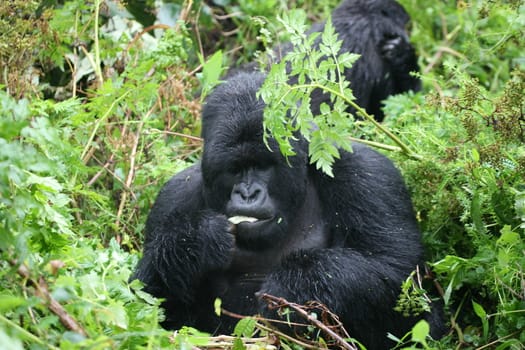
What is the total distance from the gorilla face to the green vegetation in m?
0.36

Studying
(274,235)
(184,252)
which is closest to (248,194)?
(274,235)

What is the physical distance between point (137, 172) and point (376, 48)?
2.51 meters

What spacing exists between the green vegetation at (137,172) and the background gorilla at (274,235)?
179 millimetres

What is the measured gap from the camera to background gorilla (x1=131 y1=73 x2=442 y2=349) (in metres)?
3.88

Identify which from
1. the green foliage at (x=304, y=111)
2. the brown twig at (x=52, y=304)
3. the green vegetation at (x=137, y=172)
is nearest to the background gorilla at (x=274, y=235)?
the green vegetation at (x=137, y=172)

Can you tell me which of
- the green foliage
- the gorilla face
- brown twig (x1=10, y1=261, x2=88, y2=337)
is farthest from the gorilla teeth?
brown twig (x1=10, y1=261, x2=88, y2=337)

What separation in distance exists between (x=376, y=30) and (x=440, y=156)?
2710 mm

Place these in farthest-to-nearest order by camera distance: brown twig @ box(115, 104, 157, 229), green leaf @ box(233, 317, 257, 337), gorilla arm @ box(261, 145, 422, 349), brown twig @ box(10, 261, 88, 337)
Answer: brown twig @ box(115, 104, 157, 229), gorilla arm @ box(261, 145, 422, 349), green leaf @ box(233, 317, 257, 337), brown twig @ box(10, 261, 88, 337)

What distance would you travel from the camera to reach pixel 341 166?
4207 millimetres

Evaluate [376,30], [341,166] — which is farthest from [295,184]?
[376,30]

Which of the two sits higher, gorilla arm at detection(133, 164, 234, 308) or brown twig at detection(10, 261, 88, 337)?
brown twig at detection(10, 261, 88, 337)

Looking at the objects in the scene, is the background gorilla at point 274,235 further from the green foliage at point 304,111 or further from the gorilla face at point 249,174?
the green foliage at point 304,111

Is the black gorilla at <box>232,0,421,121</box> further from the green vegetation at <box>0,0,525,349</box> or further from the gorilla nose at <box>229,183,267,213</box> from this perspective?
the gorilla nose at <box>229,183,267,213</box>

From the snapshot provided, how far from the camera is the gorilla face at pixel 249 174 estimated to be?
388cm
